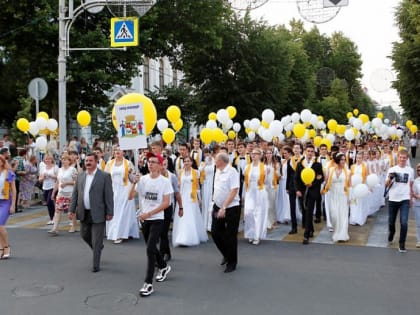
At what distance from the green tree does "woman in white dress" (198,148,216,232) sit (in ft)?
71.3

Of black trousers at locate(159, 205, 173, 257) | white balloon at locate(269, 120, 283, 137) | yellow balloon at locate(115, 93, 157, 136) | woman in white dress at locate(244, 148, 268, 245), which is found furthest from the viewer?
white balloon at locate(269, 120, 283, 137)

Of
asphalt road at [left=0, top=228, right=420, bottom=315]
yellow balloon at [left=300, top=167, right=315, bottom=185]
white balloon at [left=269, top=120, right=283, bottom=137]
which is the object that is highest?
white balloon at [left=269, top=120, right=283, bottom=137]

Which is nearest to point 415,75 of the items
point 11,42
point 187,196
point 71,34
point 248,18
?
point 248,18

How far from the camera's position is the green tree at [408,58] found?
29016 millimetres

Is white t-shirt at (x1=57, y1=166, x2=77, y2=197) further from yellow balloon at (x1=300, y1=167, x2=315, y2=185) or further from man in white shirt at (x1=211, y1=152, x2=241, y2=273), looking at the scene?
yellow balloon at (x1=300, y1=167, x2=315, y2=185)

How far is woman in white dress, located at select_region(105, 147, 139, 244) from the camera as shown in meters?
9.53

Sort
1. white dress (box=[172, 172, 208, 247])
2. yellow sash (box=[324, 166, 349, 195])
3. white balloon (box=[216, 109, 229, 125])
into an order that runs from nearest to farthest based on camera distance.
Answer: white dress (box=[172, 172, 208, 247])
yellow sash (box=[324, 166, 349, 195])
white balloon (box=[216, 109, 229, 125])

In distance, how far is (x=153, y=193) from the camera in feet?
21.1

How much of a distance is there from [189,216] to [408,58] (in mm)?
24986

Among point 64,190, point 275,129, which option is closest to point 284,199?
point 275,129

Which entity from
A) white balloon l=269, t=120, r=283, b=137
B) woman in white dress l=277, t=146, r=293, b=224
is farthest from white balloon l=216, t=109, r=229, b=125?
woman in white dress l=277, t=146, r=293, b=224

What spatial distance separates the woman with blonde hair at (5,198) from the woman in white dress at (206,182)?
3.80 metres

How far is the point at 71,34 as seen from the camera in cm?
1841

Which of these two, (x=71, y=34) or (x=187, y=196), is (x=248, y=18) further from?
(x=187, y=196)
